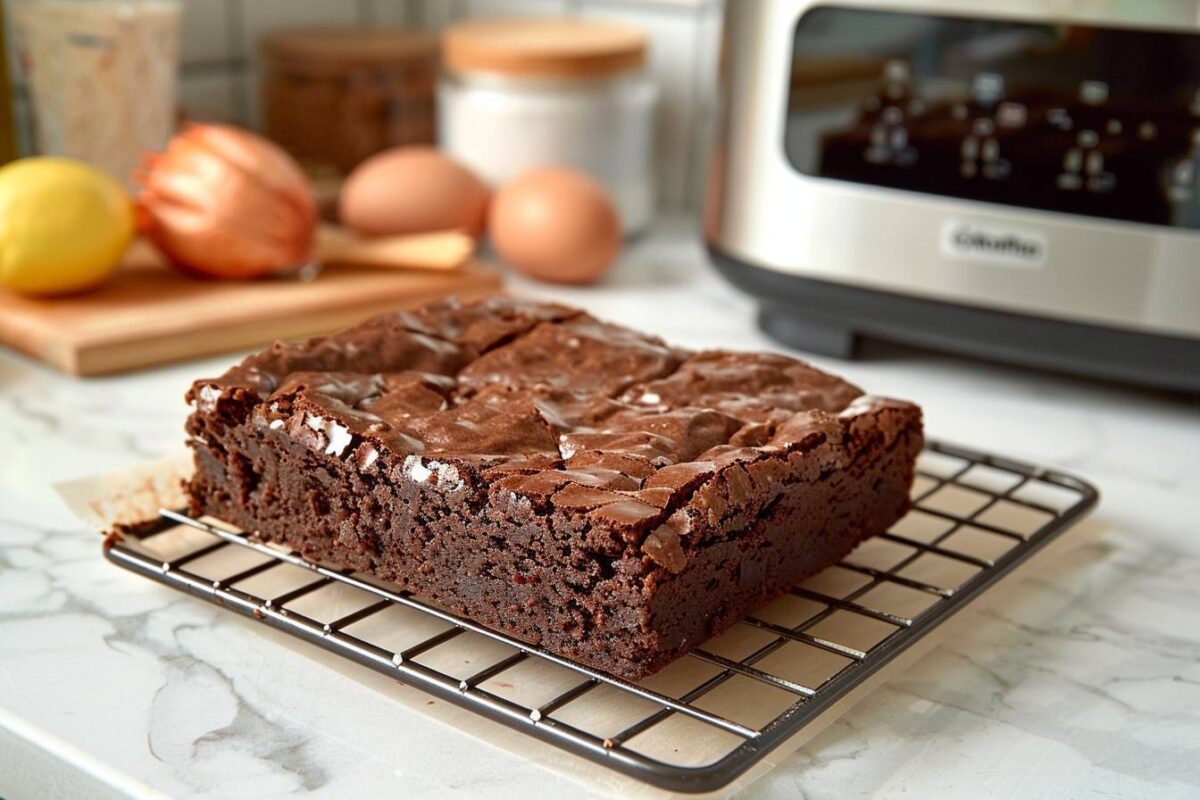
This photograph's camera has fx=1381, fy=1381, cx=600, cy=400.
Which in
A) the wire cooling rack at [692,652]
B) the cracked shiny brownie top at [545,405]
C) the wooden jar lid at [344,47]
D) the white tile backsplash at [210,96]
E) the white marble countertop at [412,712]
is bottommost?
the white marble countertop at [412,712]

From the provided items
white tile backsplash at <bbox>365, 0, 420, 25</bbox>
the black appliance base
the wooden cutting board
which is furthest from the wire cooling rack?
white tile backsplash at <bbox>365, 0, 420, 25</bbox>

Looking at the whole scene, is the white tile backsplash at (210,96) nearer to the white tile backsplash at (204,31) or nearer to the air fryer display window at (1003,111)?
the white tile backsplash at (204,31)

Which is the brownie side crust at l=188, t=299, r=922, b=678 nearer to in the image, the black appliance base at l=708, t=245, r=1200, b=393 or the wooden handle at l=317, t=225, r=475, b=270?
the black appliance base at l=708, t=245, r=1200, b=393

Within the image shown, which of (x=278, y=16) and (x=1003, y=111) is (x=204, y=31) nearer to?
(x=278, y=16)

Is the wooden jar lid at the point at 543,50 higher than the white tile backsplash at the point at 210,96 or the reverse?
higher

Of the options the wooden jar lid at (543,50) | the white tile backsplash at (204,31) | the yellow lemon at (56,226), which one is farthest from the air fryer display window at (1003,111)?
the white tile backsplash at (204,31)

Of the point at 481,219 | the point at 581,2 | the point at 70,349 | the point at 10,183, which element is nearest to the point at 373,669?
the point at 70,349

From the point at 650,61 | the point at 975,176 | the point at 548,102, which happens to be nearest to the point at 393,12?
the point at 650,61
